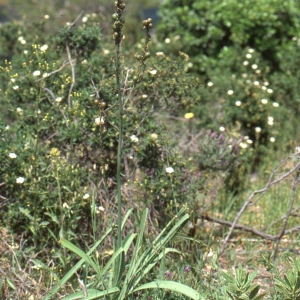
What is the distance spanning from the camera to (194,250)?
3.68 metres

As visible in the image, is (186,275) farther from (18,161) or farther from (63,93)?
(63,93)

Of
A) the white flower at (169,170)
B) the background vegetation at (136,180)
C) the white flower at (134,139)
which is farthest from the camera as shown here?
the white flower at (134,139)

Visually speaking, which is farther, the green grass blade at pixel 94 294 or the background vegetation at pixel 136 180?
the background vegetation at pixel 136 180

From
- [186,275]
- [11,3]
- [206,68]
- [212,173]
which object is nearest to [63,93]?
[212,173]

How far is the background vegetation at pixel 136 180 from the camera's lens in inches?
118

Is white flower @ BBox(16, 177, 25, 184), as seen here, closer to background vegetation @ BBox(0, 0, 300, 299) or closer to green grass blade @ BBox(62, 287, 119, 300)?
background vegetation @ BBox(0, 0, 300, 299)

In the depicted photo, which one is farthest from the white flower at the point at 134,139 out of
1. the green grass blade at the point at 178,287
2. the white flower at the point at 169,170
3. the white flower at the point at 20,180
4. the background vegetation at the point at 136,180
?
the green grass blade at the point at 178,287

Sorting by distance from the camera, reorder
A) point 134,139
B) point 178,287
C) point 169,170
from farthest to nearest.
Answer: point 134,139 → point 169,170 → point 178,287

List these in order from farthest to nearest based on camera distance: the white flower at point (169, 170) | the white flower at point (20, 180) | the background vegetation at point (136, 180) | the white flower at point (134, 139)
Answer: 1. the white flower at point (134, 139)
2. the white flower at point (169, 170)
3. the white flower at point (20, 180)
4. the background vegetation at point (136, 180)

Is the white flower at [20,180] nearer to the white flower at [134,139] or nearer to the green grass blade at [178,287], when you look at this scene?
the white flower at [134,139]

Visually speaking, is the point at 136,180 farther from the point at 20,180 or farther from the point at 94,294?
the point at 94,294

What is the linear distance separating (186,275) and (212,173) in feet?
4.61

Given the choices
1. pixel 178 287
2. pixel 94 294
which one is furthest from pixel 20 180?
pixel 178 287

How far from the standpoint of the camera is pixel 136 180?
3729 mm
